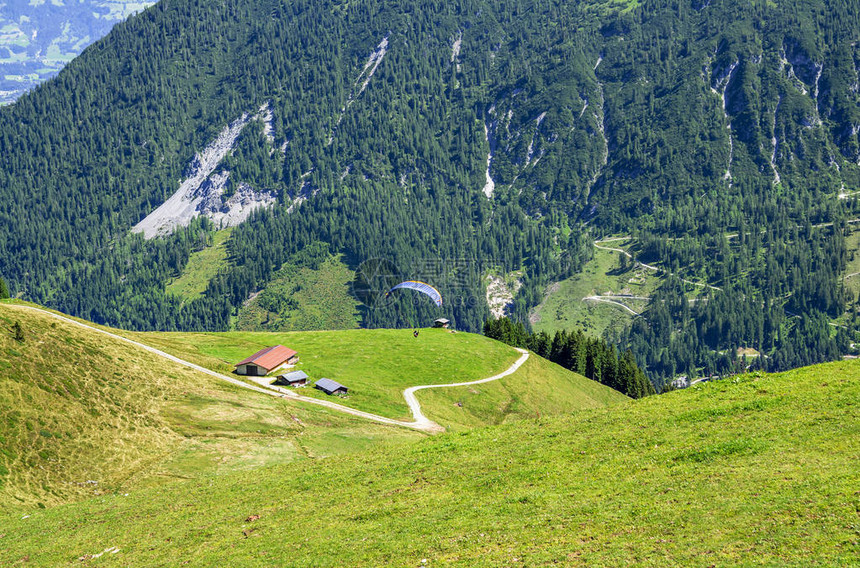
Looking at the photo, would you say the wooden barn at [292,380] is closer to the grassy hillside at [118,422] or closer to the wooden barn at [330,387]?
the wooden barn at [330,387]

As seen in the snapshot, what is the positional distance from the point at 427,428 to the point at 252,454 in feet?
101

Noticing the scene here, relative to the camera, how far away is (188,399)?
3816 inches

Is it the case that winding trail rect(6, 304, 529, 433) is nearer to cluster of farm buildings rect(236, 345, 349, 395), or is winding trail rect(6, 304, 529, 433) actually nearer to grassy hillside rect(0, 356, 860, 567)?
cluster of farm buildings rect(236, 345, 349, 395)

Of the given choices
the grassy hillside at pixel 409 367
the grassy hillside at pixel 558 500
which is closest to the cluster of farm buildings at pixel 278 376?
the grassy hillside at pixel 409 367

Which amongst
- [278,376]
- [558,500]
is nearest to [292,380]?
[278,376]

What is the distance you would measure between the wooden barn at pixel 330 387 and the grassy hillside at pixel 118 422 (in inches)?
485

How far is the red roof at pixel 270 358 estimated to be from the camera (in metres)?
124

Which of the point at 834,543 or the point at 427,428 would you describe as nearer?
the point at 834,543

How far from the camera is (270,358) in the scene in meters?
128

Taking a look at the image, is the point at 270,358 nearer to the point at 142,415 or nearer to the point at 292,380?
the point at 292,380

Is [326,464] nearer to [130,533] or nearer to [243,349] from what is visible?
[130,533]

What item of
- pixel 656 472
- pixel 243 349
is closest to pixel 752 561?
pixel 656 472

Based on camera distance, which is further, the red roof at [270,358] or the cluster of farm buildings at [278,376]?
the red roof at [270,358]

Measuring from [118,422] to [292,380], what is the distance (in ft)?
130
